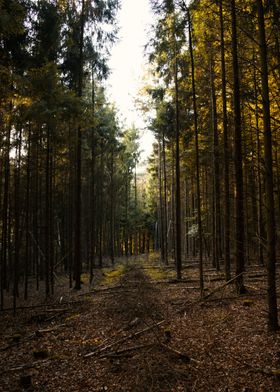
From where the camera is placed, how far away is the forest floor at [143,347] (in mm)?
5180

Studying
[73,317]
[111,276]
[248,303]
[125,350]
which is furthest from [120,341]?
[111,276]

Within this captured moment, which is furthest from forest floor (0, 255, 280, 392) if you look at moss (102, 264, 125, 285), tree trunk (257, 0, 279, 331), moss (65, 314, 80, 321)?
moss (102, 264, 125, 285)

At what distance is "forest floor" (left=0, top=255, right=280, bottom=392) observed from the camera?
204 inches

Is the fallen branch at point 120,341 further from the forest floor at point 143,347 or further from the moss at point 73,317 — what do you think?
the moss at point 73,317

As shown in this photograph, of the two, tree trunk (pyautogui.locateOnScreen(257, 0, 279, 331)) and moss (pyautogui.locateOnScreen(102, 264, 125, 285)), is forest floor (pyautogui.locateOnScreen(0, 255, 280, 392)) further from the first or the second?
moss (pyautogui.locateOnScreen(102, 264, 125, 285))

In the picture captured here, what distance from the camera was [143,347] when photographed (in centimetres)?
646

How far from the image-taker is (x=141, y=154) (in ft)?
125

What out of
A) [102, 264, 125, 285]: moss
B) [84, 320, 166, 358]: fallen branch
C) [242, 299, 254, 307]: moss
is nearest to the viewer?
[84, 320, 166, 358]: fallen branch

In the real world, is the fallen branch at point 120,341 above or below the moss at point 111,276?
above

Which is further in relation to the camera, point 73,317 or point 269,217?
point 73,317

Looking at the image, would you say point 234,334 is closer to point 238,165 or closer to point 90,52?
point 238,165

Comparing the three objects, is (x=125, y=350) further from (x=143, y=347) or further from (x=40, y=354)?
(x=40, y=354)

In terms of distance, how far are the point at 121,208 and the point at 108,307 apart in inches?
1204

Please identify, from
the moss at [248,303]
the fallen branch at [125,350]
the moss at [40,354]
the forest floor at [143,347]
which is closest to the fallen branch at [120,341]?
the forest floor at [143,347]
